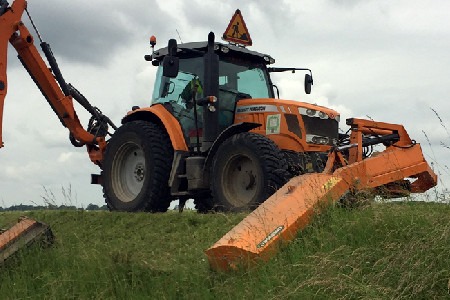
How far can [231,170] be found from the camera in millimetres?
7969

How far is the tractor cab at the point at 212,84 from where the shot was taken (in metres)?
8.70

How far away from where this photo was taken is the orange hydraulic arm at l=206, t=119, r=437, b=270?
16.5 feet

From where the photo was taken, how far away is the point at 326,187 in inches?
226

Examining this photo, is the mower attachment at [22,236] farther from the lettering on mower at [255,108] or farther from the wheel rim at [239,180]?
the lettering on mower at [255,108]

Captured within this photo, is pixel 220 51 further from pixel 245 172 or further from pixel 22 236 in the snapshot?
pixel 22 236

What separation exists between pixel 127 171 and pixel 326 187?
15.1ft

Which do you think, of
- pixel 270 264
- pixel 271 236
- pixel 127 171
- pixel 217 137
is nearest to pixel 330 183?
pixel 271 236

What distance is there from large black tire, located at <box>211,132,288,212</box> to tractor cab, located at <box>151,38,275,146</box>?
2.54 feet

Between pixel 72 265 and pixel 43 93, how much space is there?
4936mm

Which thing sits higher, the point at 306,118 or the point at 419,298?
the point at 306,118

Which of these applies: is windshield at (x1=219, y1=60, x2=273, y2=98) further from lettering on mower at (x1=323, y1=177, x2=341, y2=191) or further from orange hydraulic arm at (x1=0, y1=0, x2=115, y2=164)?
lettering on mower at (x1=323, y1=177, x2=341, y2=191)

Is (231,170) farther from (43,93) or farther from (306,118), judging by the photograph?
(43,93)

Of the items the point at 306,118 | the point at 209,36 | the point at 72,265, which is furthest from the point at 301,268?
the point at 209,36

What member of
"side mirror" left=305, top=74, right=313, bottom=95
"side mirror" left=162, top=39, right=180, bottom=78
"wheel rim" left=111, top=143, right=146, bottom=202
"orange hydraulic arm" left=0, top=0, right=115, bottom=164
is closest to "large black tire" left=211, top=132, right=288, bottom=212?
"side mirror" left=162, top=39, right=180, bottom=78
